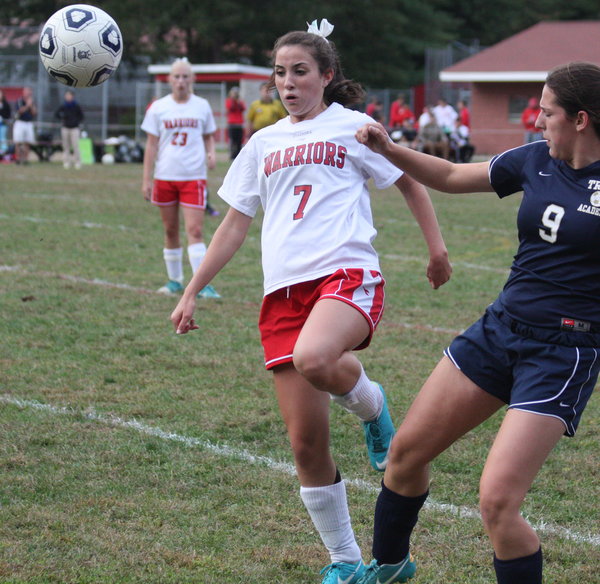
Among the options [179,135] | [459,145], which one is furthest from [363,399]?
[459,145]

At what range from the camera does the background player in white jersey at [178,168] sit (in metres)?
9.12

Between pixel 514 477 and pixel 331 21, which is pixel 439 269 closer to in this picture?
pixel 514 477

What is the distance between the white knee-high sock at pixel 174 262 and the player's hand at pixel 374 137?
18.9ft

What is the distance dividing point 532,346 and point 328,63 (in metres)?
1.62

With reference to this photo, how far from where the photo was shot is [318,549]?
399cm

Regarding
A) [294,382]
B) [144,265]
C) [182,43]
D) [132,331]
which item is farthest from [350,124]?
[182,43]

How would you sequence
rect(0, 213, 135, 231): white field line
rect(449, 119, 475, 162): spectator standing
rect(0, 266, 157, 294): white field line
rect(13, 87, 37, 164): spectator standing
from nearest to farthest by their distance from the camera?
1. rect(0, 266, 157, 294): white field line
2. rect(0, 213, 135, 231): white field line
3. rect(13, 87, 37, 164): spectator standing
4. rect(449, 119, 475, 162): spectator standing

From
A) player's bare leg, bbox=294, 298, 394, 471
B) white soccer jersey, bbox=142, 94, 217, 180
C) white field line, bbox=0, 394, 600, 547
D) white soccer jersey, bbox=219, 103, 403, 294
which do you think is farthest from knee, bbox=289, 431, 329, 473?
white soccer jersey, bbox=142, 94, 217, 180

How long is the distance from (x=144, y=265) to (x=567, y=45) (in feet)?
112

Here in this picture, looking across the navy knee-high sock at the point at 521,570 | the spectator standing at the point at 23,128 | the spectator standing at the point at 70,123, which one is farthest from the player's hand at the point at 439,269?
the spectator standing at the point at 23,128

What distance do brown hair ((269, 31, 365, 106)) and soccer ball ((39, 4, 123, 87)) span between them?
5.72ft

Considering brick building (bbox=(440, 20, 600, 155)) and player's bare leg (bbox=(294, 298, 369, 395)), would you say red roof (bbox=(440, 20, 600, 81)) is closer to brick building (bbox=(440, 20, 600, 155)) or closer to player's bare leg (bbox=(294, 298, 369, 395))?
brick building (bbox=(440, 20, 600, 155))

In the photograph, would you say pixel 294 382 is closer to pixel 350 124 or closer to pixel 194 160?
pixel 350 124

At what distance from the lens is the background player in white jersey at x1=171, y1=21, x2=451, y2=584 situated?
3.62 m
